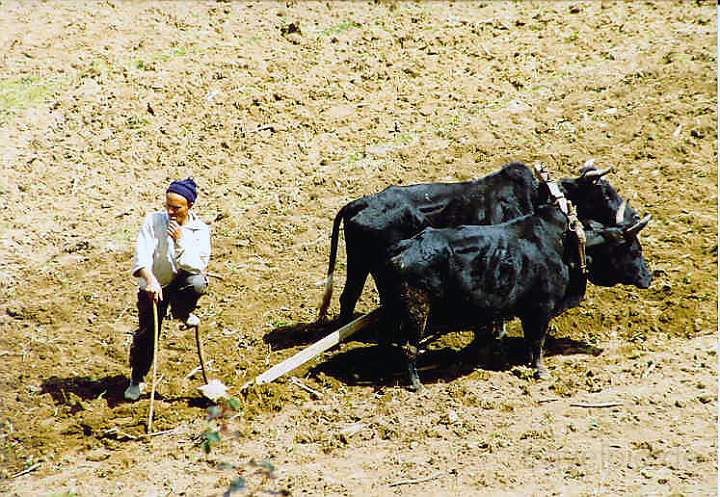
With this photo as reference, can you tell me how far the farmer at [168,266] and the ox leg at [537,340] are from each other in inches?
115

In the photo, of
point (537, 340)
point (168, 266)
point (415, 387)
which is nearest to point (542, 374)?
point (537, 340)

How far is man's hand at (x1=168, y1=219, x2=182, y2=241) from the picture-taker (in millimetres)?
7393

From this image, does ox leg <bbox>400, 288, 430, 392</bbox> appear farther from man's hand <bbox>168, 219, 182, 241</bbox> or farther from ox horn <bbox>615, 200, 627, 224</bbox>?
ox horn <bbox>615, 200, 627, 224</bbox>

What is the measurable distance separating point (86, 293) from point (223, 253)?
1638 mm

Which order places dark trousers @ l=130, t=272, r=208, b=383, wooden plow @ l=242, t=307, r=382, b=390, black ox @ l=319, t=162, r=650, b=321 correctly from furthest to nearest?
black ox @ l=319, t=162, r=650, b=321
wooden plow @ l=242, t=307, r=382, b=390
dark trousers @ l=130, t=272, r=208, b=383

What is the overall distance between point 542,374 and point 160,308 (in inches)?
135

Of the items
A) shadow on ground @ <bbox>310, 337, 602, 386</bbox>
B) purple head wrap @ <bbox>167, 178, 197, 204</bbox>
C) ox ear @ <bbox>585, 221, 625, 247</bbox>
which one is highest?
purple head wrap @ <bbox>167, 178, 197, 204</bbox>

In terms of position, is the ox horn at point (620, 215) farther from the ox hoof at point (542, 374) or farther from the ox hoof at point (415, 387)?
the ox hoof at point (415, 387)

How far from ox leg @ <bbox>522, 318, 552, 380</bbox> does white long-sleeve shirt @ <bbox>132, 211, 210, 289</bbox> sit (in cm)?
296

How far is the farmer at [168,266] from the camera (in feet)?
23.8

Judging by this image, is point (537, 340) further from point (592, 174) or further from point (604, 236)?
point (592, 174)

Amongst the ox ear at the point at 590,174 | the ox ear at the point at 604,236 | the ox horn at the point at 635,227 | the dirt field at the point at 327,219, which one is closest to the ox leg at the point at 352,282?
the dirt field at the point at 327,219

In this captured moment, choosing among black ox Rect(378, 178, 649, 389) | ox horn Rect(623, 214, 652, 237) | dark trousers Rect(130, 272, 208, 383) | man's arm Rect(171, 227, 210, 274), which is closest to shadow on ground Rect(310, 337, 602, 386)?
black ox Rect(378, 178, 649, 389)

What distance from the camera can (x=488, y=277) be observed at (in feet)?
25.8
